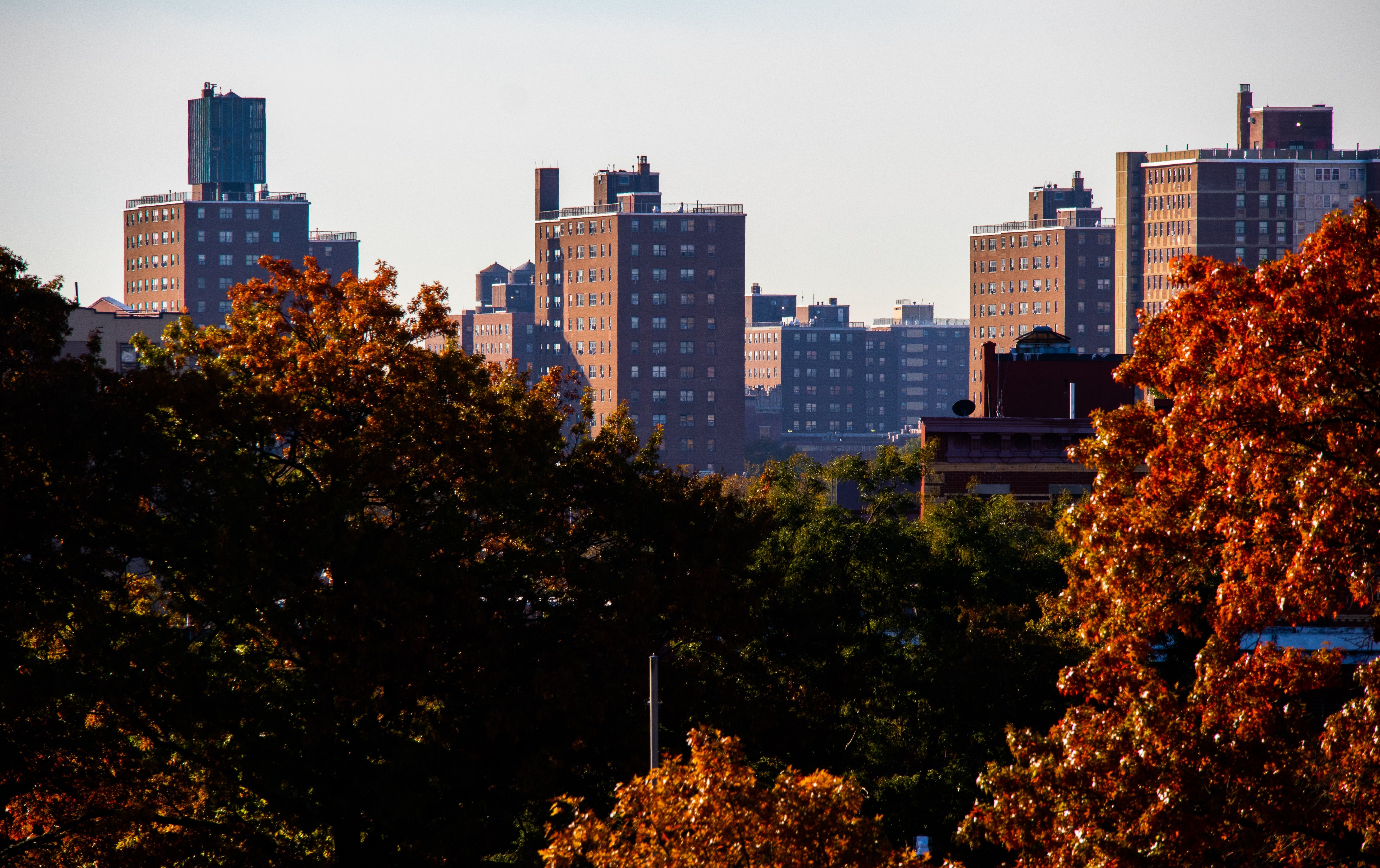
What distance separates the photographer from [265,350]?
105 ft

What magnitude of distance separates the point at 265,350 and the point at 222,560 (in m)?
5.65

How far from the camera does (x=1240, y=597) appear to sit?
697 inches

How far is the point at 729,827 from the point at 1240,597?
245 inches

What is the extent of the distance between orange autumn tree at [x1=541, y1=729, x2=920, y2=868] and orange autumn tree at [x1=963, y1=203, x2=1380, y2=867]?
7.37ft

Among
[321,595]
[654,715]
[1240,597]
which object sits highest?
[1240,597]

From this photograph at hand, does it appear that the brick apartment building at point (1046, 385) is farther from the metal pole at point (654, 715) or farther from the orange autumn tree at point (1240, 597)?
the orange autumn tree at point (1240, 597)

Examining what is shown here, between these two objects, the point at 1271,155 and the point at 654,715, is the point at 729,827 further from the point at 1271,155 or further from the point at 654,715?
the point at 1271,155

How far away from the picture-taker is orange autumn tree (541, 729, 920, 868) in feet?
56.0

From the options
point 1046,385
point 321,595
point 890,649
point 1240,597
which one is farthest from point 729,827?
point 1046,385

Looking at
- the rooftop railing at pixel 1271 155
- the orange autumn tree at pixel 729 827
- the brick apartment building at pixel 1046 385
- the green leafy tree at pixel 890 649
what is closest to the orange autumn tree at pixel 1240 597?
the orange autumn tree at pixel 729 827

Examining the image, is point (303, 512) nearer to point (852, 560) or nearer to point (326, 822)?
point (326, 822)

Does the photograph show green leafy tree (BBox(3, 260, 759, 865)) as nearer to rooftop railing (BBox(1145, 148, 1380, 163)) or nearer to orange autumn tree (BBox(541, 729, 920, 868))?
orange autumn tree (BBox(541, 729, 920, 868))

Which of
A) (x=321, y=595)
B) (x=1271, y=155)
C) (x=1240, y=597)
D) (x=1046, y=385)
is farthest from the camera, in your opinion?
(x=1271, y=155)

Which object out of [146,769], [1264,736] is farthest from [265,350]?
[1264,736]
